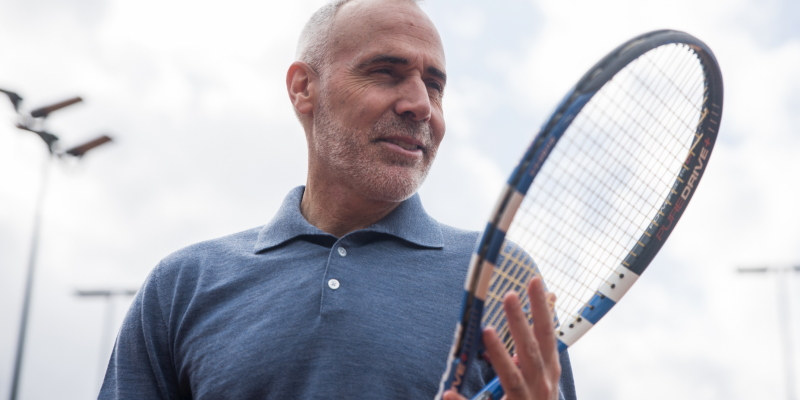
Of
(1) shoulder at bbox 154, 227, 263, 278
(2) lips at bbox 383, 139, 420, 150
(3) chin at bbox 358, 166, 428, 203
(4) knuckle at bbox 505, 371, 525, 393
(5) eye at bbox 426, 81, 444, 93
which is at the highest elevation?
(5) eye at bbox 426, 81, 444, 93

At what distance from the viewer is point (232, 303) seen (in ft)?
8.59

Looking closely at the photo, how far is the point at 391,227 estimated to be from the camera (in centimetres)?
280

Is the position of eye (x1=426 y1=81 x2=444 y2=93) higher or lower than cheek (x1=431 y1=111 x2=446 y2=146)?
higher

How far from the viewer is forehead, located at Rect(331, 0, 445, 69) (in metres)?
2.90

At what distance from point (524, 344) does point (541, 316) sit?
0.09 meters

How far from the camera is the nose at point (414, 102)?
276 cm

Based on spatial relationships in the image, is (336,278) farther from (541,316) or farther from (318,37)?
(318,37)

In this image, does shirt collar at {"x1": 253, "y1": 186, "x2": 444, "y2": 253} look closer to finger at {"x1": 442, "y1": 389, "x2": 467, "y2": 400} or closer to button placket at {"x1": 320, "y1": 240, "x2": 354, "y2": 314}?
button placket at {"x1": 320, "y1": 240, "x2": 354, "y2": 314}

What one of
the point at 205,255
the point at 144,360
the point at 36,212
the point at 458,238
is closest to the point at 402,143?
the point at 458,238

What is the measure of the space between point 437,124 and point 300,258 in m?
0.77

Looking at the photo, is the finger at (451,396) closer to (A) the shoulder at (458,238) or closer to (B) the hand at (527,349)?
(B) the hand at (527,349)

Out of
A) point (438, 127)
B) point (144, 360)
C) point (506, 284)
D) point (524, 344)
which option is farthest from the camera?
point (438, 127)

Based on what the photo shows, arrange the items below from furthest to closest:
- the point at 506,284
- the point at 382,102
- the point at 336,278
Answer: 1. the point at 382,102
2. the point at 336,278
3. the point at 506,284

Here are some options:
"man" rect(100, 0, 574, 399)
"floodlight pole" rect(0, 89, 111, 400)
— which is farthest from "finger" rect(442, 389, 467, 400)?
"floodlight pole" rect(0, 89, 111, 400)
